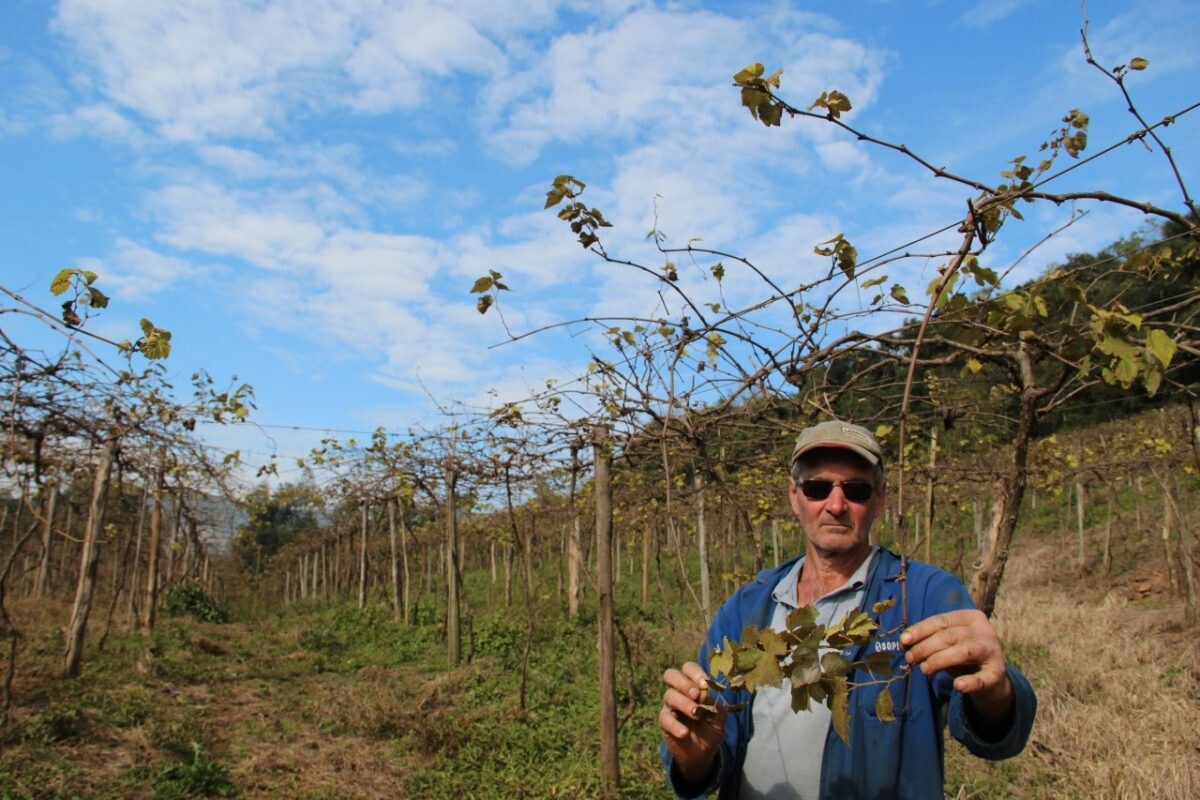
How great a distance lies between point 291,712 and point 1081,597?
447 inches

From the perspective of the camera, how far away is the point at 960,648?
1.26m

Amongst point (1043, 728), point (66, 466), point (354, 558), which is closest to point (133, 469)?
point (66, 466)

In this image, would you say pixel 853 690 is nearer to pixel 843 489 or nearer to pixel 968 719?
pixel 968 719

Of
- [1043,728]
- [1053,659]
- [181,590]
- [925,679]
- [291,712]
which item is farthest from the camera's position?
[181,590]

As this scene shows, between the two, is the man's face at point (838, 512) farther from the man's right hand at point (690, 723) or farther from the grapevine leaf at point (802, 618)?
the grapevine leaf at point (802, 618)

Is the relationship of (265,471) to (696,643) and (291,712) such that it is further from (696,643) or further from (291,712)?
(696,643)

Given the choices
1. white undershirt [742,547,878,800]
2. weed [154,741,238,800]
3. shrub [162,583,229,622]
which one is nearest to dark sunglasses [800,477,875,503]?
white undershirt [742,547,878,800]

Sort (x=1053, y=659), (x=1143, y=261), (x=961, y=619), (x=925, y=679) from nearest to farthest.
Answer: (x=961, y=619)
(x=925, y=679)
(x=1143, y=261)
(x=1053, y=659)

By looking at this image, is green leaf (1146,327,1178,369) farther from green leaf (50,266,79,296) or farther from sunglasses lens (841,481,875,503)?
green leaf (50,266,79,296)

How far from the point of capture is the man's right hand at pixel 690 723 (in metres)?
1.45

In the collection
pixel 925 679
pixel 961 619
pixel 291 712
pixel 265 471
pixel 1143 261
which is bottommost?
pixel 291 712

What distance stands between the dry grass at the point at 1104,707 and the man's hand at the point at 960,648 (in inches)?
146

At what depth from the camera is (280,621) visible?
17.5 m

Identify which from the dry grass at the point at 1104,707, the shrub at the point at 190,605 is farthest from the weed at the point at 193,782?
the shrub at the point at 190,605
